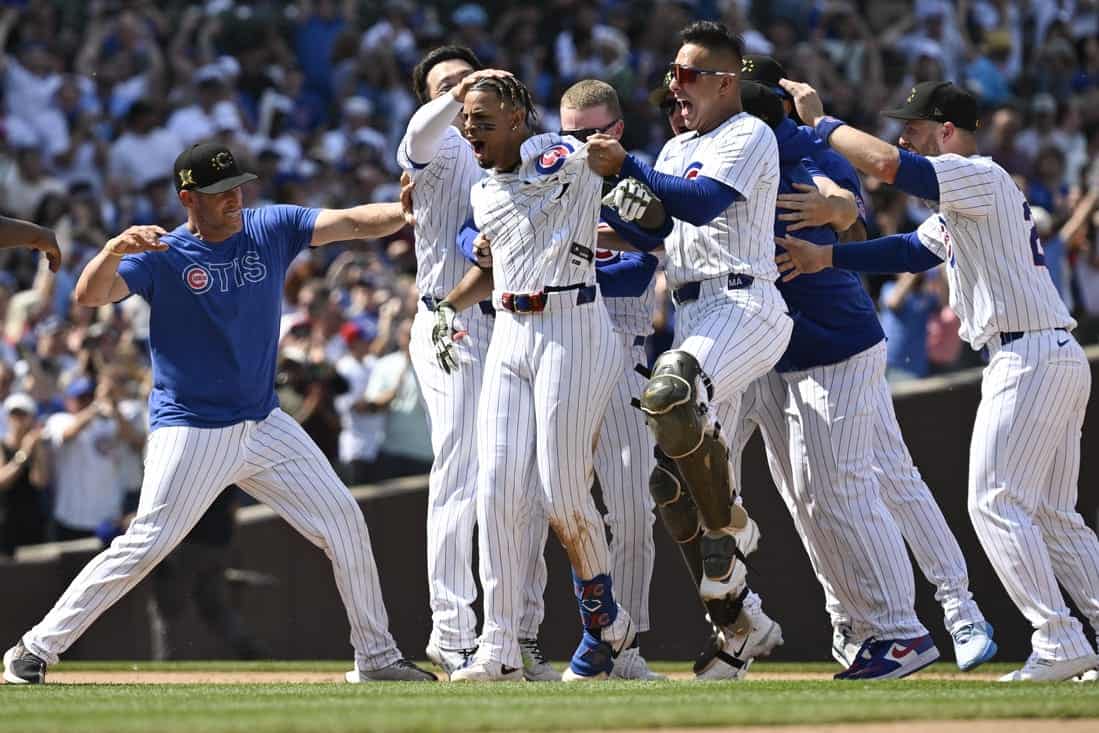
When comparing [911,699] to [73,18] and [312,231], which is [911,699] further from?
[73,18]

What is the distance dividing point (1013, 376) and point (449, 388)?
2221 mm

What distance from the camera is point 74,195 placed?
46.6ft

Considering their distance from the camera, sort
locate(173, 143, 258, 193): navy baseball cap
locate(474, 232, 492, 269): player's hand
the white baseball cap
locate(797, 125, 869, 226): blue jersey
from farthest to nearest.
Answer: the white baseball cap < locate(797, 125, 869, 226): blue jersey < locate(173, 143, 258, 193): navy baseball cap < locate(474, 232, 492, 269): player's hand

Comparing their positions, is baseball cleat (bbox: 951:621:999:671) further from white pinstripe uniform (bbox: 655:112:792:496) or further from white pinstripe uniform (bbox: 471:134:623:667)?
white pinstripe uniform (bbox: 471:134:623:667)

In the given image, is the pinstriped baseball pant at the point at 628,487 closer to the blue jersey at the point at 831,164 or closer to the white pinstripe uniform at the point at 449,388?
the white pinstripe uniform at the point at 449,388

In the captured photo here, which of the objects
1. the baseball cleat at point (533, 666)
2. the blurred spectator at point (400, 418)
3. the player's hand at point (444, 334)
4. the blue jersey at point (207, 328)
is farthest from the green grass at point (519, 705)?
the blurred spectator at point (400, 418)

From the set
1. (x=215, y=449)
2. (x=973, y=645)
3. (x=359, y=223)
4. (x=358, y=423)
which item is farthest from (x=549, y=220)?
(x=358, y=423)

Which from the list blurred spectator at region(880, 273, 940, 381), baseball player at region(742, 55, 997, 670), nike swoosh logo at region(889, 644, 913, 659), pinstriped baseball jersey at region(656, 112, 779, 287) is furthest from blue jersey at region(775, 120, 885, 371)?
blurred spectator at region(880, 273, 940, 381)

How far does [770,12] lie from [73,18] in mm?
6878

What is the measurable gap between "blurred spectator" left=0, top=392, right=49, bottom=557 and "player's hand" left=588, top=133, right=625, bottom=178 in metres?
5.32

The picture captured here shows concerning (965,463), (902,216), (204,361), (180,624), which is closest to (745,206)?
(204,361)

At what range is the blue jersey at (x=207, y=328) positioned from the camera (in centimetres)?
764

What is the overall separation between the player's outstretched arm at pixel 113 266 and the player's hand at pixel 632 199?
71.7 inches

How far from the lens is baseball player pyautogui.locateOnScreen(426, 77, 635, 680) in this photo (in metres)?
7.08
